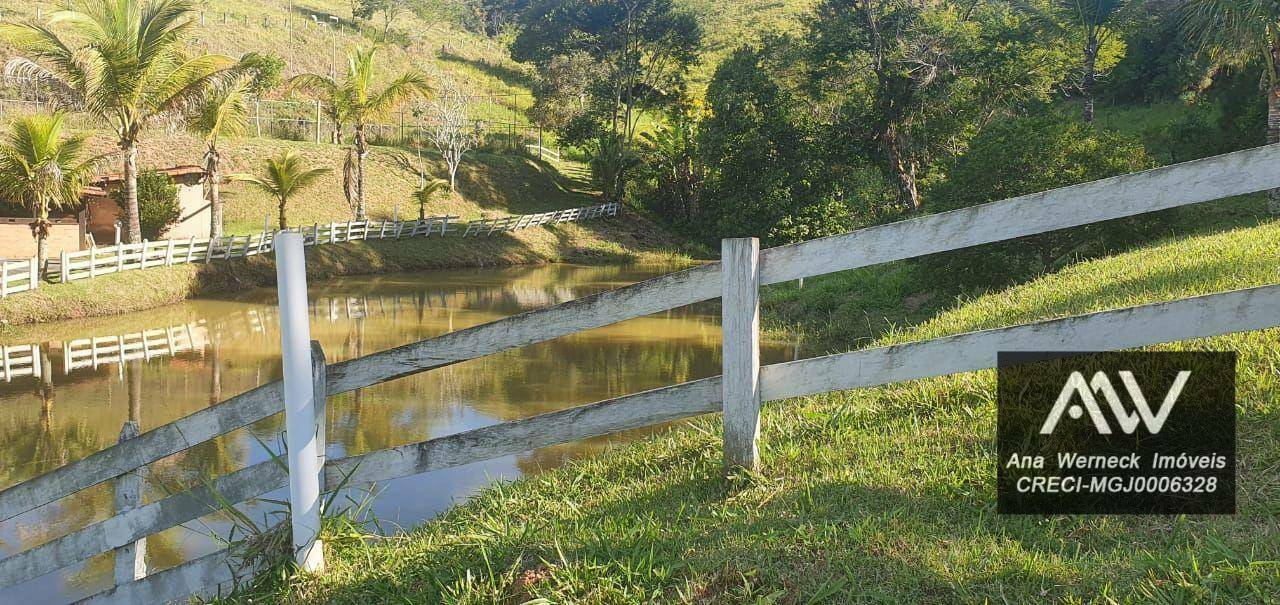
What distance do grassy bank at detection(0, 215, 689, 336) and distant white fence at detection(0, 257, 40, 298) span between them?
21 cm

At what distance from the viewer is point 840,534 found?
3104 mm

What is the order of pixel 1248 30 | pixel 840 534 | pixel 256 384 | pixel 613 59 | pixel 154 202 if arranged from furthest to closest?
pixel 613 59, pixel 154 202, pixel 1248 30, pixel 256 384, pixel 840 534

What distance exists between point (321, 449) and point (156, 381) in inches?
437

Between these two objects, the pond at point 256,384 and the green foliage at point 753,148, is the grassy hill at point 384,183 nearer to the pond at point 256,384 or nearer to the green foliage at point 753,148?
the green foliage at point 753,148

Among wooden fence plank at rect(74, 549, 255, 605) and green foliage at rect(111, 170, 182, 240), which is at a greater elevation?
green foliage at rect(111, 170, 182, 240)

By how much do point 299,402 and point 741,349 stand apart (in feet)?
5.27

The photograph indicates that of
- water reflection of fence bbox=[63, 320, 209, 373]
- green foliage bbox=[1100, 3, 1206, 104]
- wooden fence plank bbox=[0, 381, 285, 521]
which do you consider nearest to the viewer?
wooden fence plank bbox=[0, 381, 285, 521]

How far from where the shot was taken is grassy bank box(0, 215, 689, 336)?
1892 centimetres

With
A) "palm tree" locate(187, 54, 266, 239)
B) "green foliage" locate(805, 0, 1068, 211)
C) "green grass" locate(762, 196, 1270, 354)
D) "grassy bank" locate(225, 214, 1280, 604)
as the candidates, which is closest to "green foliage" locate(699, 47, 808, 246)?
"green foliage" locate(805, 0, 1068, 211)

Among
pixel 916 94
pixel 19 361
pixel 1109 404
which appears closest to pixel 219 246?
pixel 19 361

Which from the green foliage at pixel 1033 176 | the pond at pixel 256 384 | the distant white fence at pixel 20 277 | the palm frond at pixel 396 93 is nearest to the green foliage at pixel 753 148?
the palm frond at pixel 396 93

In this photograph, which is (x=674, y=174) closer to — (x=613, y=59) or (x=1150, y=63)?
(x=613, y=59)

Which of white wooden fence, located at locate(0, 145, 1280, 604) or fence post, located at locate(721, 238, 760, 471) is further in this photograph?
fence post, located at locate(721, 238, 760, 471)

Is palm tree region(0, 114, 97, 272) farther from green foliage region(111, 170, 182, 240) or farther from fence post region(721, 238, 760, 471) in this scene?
fence post region(721, 238, 760, 471)
